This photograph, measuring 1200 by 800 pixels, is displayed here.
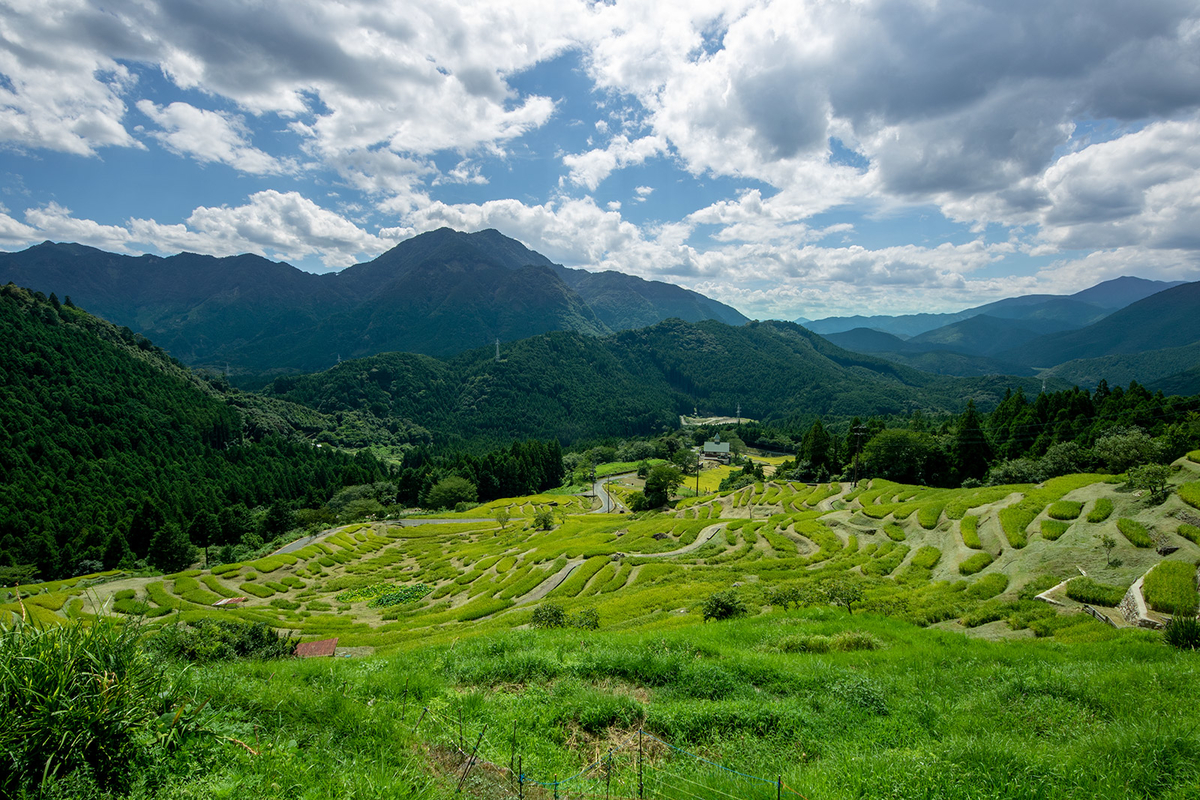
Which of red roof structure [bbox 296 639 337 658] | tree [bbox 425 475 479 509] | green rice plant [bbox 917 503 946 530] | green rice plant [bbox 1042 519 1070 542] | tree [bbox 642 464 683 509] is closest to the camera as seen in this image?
green rice plant [bbox 1042 519 1070 542]

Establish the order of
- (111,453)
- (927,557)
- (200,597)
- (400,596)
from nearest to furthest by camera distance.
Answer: (927,557) < (200,597) < (400,596) < (111,453)

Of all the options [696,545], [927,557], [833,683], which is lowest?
[696,545]

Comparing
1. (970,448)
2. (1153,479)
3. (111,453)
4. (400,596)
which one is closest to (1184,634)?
(1153,479)

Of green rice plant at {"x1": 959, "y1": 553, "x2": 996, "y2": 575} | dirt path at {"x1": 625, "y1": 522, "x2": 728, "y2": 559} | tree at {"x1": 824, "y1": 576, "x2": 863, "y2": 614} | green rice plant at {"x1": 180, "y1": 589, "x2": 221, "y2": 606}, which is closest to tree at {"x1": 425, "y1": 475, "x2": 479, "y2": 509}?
green rice plant at {"x1": 180, "y1": 589, "x2": 221, "y2": 606}

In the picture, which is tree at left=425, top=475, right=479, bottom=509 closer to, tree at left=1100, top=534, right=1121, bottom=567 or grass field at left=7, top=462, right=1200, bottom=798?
grass field at left=7, top=462, right=1200, bottom=798

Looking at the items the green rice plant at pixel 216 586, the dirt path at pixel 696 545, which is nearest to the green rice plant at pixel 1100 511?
the dirt path at pixel 696 545

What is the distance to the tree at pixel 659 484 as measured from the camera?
83.7 m

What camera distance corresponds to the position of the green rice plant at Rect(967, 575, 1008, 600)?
21.1 m

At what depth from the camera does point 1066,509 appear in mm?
25469

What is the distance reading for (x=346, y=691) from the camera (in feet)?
31.6

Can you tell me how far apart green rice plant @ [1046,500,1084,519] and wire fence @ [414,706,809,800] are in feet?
92.7

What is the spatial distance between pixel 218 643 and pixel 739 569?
28.1m

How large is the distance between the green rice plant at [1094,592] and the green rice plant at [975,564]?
17.9 feet

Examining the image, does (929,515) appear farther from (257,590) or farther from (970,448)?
(257,590)
